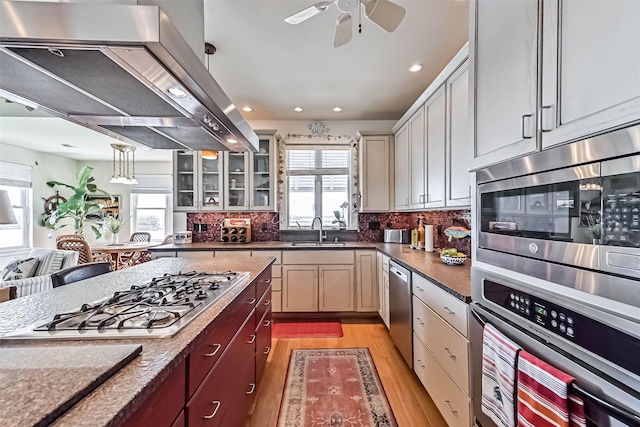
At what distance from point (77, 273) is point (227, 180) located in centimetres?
216

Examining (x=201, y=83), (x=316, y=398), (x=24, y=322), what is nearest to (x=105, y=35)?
(x=201, y=83)

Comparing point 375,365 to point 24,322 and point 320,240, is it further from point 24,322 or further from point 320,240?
point 24,322

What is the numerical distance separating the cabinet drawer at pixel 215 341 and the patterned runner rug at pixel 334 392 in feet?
2.89

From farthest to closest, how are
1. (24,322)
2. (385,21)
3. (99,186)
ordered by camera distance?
(99,186)
(385,21)
(24,322)

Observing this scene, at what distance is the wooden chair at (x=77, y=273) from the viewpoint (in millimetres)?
1751

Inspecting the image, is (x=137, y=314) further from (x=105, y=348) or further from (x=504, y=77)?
(x=504, y=77)

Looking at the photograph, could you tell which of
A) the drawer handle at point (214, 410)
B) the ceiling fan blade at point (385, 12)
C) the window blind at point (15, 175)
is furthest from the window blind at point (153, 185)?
the drawer handle at point (214, 410)

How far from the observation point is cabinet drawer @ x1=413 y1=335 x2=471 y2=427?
1429 millimetres

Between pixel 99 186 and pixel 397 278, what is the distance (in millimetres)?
7473

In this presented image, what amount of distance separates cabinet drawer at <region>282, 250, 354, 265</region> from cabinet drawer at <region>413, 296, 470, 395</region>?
1.44 m

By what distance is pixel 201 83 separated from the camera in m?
1.18

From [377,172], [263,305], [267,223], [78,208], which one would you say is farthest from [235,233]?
[78,208]

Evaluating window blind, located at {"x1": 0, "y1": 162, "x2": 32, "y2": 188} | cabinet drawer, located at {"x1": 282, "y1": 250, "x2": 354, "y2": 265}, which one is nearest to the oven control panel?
cabinet drawer, located at {"x1": 282, "y1": 250, "x2": 354, "y2": 265}

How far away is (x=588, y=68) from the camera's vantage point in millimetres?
761
